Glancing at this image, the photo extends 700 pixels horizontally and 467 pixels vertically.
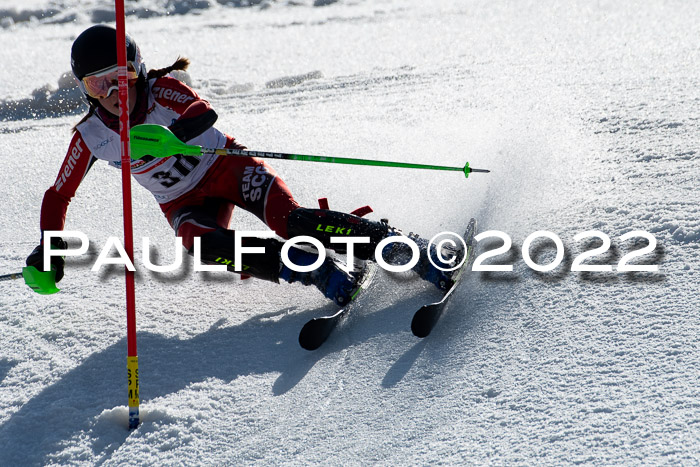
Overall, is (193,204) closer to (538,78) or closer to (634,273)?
(634,273)

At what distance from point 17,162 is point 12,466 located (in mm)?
3198

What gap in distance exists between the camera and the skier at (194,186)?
255 cm

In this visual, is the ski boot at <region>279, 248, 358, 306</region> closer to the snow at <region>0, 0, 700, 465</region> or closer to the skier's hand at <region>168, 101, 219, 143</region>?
the snow at <region>0, 0, 700, 465</region>

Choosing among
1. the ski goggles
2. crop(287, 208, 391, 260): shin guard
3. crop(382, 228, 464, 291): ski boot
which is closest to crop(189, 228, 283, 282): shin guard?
crop(287, 208, 391, 260): shin guard

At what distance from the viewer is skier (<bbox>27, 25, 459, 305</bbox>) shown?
2.55 m

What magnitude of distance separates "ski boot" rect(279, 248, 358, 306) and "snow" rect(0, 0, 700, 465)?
0.35ft

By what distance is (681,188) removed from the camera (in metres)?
2.95

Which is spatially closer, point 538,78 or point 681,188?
point 681,188

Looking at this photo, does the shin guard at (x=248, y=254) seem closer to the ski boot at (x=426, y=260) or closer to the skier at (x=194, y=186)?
the skier at (x=194, y=186)

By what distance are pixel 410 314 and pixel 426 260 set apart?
0.21m

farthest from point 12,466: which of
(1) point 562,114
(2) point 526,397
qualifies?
(1) point 562,114

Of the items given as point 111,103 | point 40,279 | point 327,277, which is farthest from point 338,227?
point 40,279

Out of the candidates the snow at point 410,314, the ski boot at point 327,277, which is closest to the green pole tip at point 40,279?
the snow at point 410,314

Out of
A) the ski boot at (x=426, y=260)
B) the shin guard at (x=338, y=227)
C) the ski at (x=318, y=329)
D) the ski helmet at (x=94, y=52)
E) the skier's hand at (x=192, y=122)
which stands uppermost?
the ski helmet at (x=94, y=52)
